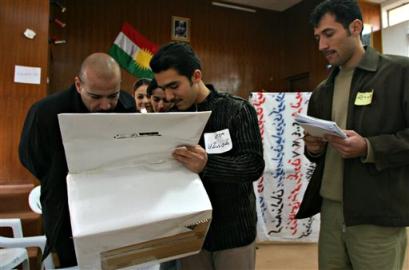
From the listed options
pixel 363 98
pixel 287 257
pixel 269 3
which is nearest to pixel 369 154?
pixel 363 98

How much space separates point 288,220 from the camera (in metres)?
3.30

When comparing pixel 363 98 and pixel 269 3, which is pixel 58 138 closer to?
pixel 363 98

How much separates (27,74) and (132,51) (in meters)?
2.16

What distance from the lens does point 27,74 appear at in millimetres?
2930

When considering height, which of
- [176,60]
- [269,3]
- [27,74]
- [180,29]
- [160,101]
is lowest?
[160,101]

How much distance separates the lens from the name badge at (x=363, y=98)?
1.20 meters

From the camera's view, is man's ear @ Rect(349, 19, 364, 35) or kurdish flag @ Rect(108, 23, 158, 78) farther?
kurdish flag @ Rect(108, 23, 158, 78)

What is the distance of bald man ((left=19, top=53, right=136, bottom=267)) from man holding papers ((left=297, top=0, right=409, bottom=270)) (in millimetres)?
796

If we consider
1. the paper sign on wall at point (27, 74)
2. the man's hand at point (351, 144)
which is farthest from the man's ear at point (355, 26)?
the paper sign on wall at point (27, 74)

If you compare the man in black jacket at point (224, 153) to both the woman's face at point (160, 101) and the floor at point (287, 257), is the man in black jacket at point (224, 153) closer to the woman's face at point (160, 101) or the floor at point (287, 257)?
the woman's face at point (160, 101)

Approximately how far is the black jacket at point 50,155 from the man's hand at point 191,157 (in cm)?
42

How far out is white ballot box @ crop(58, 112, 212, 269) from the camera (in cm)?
72

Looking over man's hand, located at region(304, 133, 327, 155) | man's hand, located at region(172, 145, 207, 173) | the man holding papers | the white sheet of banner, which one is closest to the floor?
the white sheet of banner

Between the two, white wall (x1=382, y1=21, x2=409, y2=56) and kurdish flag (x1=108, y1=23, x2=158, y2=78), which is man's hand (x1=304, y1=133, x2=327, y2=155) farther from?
kurdish flag (x1=108, y1=23, x2=158, y2=78)
